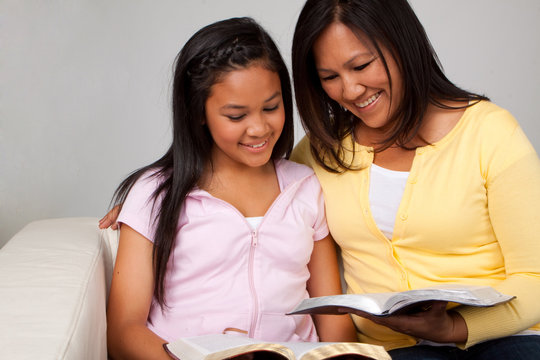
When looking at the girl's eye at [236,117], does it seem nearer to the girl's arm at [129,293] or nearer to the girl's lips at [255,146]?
the girl's lips at [255,146]

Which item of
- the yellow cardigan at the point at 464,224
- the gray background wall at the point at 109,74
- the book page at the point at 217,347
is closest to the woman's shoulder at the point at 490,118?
the yellow cardigan at the point at 464,224

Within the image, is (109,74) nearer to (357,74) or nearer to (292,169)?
(292,169)

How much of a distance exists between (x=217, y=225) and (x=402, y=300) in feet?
1.85

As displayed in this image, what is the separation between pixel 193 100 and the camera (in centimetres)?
168

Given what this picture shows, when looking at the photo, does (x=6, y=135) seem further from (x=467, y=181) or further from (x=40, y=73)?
(x=467, y=181)

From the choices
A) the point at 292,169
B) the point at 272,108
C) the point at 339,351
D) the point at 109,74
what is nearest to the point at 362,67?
the point at 272,108

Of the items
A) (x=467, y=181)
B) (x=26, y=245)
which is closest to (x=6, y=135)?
(x=26, y=245)

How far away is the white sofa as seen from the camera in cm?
124

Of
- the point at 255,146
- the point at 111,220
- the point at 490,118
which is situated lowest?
the point at 111,220

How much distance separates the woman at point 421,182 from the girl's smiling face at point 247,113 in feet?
0.39

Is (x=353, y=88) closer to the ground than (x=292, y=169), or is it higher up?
higher up

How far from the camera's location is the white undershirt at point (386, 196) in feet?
5.34

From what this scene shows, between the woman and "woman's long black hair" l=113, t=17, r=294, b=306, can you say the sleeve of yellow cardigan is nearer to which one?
the woman

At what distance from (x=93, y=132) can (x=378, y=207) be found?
5.23 feet
